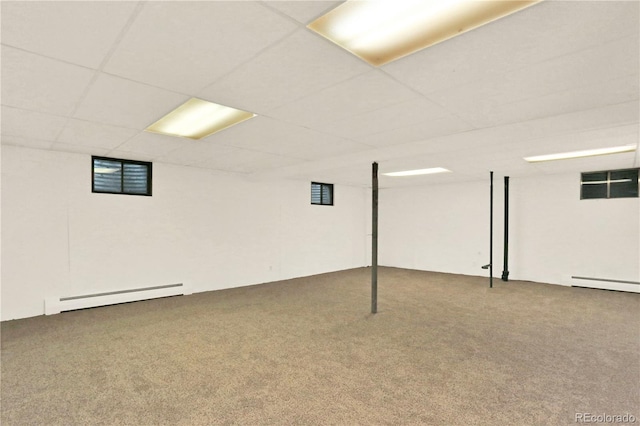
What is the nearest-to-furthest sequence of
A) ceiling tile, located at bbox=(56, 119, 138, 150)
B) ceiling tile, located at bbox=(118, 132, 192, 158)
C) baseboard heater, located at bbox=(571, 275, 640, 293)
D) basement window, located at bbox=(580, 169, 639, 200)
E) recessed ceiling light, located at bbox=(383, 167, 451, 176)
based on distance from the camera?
ceiling tile, located at bbox=(56, 119, 138, 150)
ceiling tile, located at bbox=(118, 132, 192, 158)
baseboard heater, located at bbox=(571, 275, 640, 293)
basement window, located at bbox=(580, 169, 639, 200)
recessed ceiling light, located at bbox=(383, 167, 451, 176)

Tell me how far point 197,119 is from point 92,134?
1.50m

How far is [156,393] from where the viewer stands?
8.44 ft

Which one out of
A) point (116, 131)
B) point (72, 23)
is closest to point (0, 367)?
point (116, 131)

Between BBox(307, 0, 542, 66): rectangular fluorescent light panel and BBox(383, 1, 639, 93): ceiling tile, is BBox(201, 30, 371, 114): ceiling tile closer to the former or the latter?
BBox(307, 0, 542, 66): rectangular fluorescent light panel

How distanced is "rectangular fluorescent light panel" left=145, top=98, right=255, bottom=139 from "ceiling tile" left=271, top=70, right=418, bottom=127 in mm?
514

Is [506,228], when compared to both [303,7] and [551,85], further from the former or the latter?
[303,7]

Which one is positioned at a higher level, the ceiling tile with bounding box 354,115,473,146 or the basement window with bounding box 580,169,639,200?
the ceiling tile with bounding box 354,115,473,146

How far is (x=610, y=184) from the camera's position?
256 inches

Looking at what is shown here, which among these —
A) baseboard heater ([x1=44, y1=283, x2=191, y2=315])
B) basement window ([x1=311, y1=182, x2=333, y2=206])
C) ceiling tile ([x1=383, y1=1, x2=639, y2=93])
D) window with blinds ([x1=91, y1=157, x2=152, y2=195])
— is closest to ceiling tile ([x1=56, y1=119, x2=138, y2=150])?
window with blinds ([x1=91, y1=157, x2=152, y2=195])

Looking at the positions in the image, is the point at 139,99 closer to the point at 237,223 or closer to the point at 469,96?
the point at 469,96

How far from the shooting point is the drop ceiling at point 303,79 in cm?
163

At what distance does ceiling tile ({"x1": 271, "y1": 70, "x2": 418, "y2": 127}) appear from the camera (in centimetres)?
243

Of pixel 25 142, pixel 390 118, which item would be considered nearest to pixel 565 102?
pixel 390 118

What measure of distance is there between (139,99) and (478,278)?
7.91 metres
